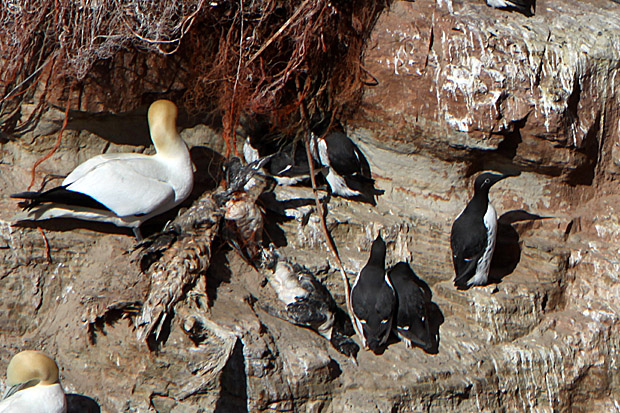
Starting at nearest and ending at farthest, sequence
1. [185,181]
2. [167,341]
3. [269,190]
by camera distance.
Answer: [167,341]
[185,181]
[269,190]

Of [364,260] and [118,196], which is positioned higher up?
[118,196]

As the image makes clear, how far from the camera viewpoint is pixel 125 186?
14.7 feet

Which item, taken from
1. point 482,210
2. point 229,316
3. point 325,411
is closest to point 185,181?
point 229,316

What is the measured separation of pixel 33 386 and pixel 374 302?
1973 millimetres

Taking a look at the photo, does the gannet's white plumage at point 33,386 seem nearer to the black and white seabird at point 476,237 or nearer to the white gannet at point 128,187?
the white gannet at point 128,187

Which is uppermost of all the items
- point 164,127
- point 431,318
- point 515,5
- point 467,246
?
point 515,5

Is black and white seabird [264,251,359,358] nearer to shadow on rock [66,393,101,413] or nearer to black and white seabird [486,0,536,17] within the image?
shadow on rock [66,393,101,413]

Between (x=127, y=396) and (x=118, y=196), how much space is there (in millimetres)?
1159

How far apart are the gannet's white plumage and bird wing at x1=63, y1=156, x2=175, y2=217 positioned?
0.98 m

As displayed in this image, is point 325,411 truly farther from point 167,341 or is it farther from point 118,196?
point 118,196

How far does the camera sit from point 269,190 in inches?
203

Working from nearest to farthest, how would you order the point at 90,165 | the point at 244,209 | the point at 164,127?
1. the point at 90,165
2. the point at 164,127
3. the point at 244,209

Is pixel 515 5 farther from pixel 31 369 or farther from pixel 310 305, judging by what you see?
pixel 31 369

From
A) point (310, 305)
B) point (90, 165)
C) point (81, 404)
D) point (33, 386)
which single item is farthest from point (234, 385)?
point (90, 165)
